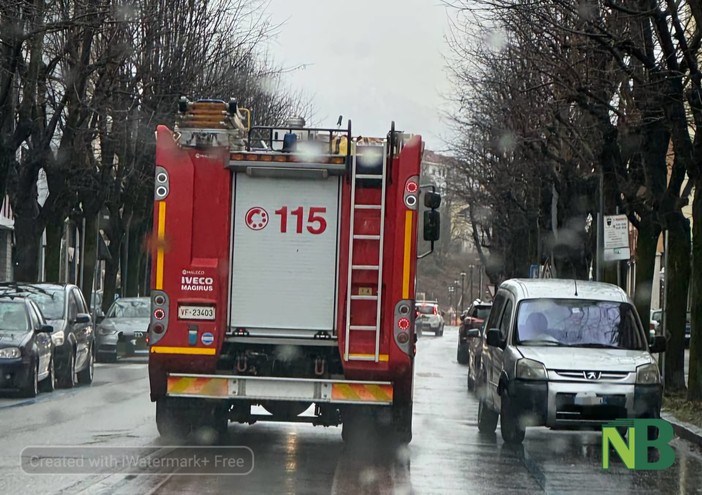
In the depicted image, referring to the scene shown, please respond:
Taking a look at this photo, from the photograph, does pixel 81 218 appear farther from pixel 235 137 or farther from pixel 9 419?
pixel 235 137

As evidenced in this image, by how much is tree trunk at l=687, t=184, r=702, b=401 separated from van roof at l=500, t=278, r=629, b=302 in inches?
139

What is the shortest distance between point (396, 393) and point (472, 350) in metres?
11.6

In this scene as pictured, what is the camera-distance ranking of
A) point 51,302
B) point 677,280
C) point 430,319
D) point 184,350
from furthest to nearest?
point 430,319
point 51,302
point 677,280
point 184,350

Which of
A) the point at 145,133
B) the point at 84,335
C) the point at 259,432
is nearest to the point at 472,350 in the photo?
the point at 84,335

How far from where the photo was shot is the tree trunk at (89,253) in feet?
126

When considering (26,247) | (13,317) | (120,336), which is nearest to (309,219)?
(13,317)

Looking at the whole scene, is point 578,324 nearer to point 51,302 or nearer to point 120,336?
point 51,302

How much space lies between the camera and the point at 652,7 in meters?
18.6

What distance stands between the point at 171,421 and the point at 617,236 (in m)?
11.9

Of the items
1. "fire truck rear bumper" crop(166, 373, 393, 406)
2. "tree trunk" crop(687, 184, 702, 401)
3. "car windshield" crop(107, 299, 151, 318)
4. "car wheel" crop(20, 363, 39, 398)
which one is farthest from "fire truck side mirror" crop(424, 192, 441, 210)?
"car windshield" crop(107, 299, 151, 318)

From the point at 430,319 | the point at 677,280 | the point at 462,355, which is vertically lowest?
the point at 430,319

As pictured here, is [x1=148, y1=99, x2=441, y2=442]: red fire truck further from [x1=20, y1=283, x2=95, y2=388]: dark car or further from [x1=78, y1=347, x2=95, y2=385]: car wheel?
[x1=78, y1=347, x2=95, y2=385]: car wheel

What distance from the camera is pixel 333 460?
41.0 feet

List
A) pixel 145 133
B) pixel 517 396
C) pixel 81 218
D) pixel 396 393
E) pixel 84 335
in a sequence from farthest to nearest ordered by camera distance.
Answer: pixel 81 218, pixel 145 133, pixel 84 335, pixel 517 396, pixel 396 393
